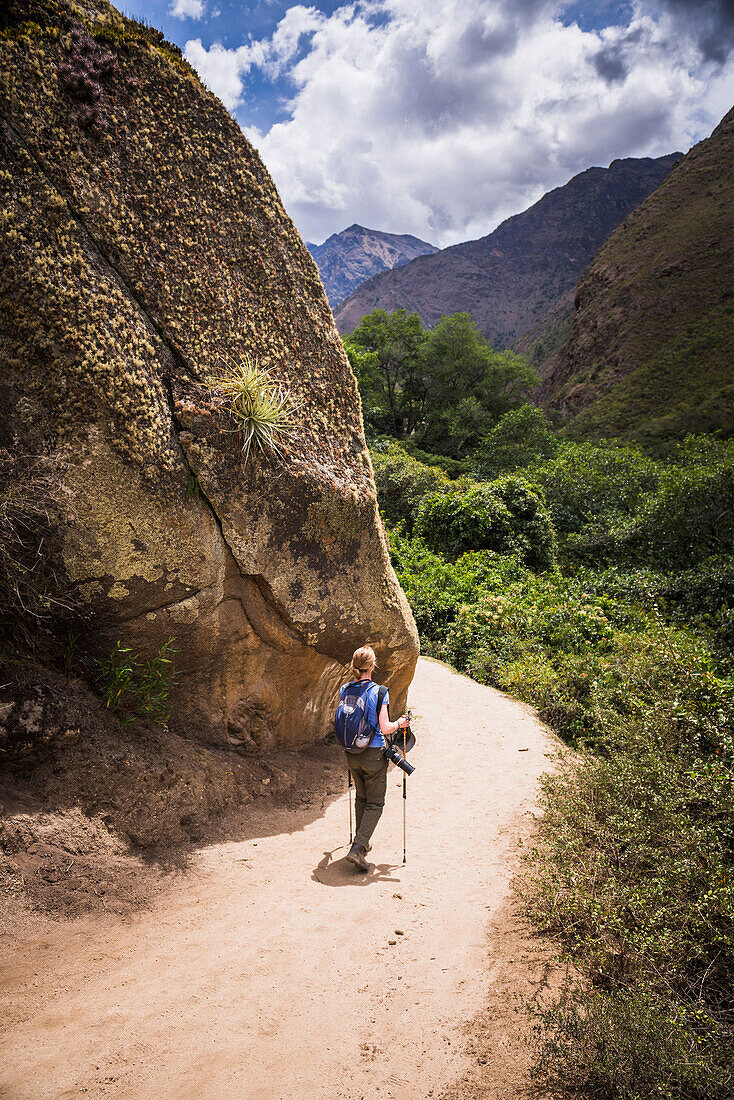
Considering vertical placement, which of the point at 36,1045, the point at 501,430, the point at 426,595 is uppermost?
the point at 501,430

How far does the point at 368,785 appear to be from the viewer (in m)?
4.14

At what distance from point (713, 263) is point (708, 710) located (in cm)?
4262

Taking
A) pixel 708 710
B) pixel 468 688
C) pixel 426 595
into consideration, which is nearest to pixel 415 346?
pixel 426 595

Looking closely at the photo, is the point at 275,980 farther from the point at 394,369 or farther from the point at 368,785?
the point at 394,369

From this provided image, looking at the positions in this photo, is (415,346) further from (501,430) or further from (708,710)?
(708,710)

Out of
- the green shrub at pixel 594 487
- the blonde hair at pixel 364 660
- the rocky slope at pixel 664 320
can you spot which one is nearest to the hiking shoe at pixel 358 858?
the blonde hair at pixel 364 660

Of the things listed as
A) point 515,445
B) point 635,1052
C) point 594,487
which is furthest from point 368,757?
point 515,445

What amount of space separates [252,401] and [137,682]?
2302 millimetres

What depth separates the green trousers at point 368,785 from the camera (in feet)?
13.2

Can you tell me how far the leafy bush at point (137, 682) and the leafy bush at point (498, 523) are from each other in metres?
11.6

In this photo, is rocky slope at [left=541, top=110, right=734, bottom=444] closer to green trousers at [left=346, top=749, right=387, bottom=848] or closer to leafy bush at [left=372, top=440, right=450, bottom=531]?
leafy bush at [left=372, top=440, right=450, bottom=531]

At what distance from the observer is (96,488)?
3.79m

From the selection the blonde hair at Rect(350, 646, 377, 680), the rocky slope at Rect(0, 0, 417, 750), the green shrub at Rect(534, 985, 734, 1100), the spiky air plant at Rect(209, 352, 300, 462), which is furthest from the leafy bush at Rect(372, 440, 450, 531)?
the green shrub at Rect(534, 985, 734, 1100)

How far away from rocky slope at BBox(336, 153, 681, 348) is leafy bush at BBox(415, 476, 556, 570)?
319 ft
